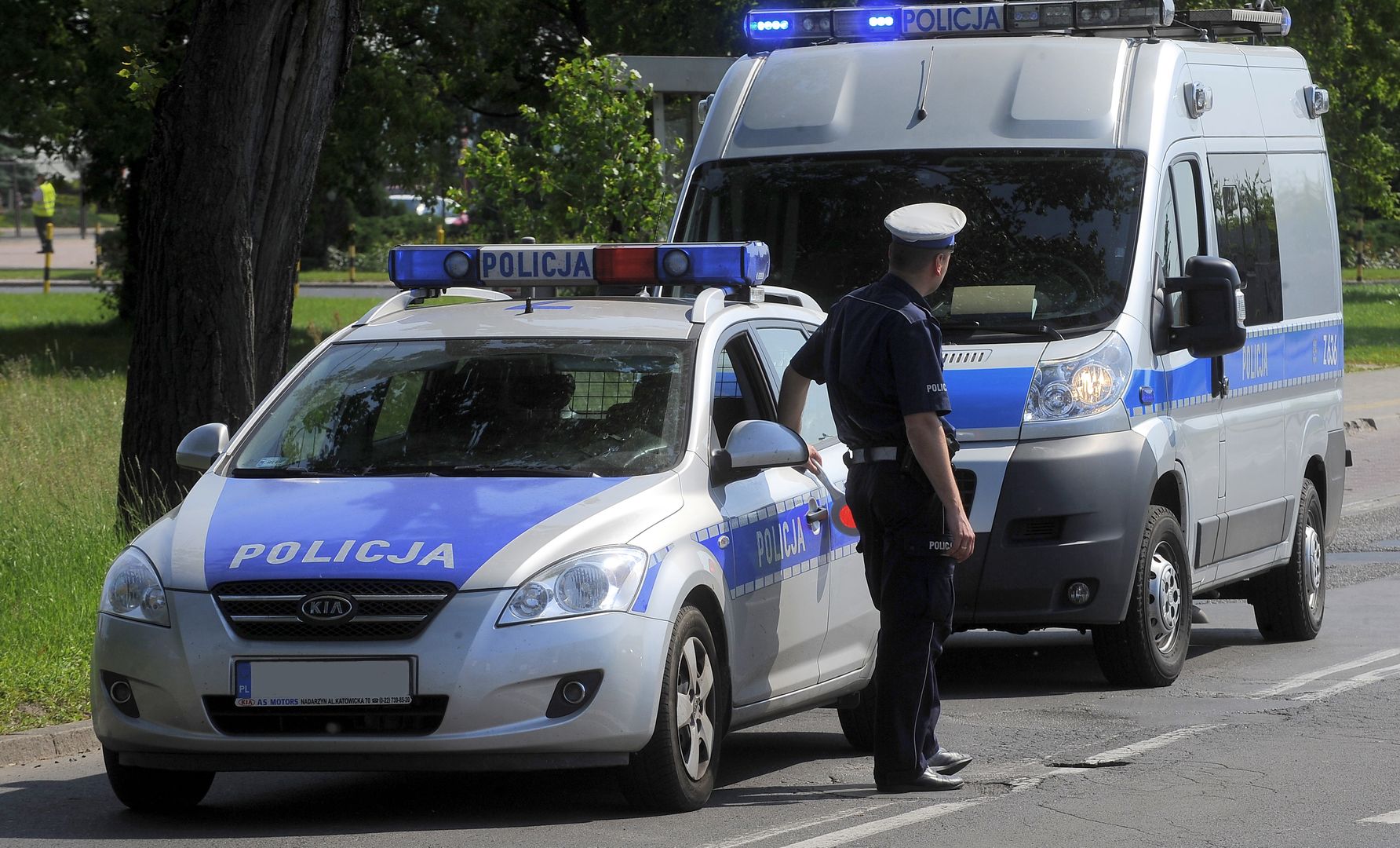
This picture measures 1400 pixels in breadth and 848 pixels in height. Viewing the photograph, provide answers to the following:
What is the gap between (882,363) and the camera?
242 inches

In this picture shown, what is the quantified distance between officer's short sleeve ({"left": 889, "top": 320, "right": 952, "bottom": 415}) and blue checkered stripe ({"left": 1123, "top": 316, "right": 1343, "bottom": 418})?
255 centimetres

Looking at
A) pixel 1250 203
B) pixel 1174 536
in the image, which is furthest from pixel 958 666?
pixel 1250 203

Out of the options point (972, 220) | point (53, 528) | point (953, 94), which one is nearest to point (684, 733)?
point (972, 220)

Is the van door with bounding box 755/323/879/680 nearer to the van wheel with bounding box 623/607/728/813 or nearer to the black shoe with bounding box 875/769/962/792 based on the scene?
the black shoe with bounding box 875/769/962/792

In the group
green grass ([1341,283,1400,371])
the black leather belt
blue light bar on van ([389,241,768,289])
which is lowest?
green grass ([1341,283,1400,371])

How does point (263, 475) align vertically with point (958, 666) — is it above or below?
above

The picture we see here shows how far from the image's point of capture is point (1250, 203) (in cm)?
1005

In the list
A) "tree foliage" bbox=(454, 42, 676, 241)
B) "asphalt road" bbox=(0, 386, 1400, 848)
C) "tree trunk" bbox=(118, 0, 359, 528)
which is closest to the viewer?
"asphalt road" bbox=(0, 386, 1400, 848)

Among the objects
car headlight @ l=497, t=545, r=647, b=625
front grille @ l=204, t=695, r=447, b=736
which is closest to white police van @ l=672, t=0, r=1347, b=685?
car headlight @ l=497, t=545, r=647, b=625

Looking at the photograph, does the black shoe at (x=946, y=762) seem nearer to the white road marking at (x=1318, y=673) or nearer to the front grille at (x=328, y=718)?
the front grille at (x=328, y=718)

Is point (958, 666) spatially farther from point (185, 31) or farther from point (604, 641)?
point (185, 31)

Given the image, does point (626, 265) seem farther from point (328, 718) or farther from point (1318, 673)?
point (1318, 673)

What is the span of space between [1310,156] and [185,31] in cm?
1859

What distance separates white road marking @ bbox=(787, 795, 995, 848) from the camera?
5.68m
